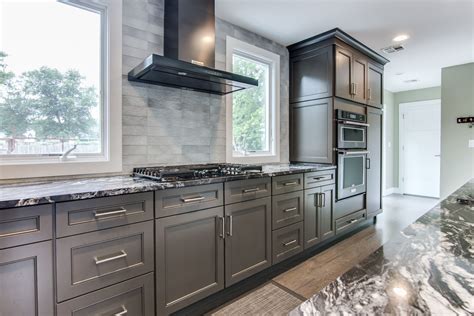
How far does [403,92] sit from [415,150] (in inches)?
54.3

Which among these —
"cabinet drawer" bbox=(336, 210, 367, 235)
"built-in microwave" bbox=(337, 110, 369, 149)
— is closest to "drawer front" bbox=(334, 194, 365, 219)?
"cabinet drawer" bbox=(336, 210, 367, 235)

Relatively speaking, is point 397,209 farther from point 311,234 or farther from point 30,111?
point 30,111

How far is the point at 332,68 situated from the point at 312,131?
766mm

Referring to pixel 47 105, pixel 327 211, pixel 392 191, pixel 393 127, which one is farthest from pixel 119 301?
pixel 393 127

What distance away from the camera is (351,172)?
10.9 ft

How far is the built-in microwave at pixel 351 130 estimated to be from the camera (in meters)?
3.12

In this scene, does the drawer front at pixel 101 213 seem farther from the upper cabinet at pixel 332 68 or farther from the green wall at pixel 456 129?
the green wall at pixel 456 129

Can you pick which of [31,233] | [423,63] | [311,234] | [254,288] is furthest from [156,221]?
[423,63]

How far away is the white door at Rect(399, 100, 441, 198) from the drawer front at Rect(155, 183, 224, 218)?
5.82m

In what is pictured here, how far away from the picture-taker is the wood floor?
192 centimetres

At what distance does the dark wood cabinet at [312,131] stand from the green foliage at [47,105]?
7.70ft

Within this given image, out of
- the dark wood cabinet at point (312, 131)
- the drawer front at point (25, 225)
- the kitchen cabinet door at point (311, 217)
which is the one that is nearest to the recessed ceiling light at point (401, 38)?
the dark wood cabinet at point (312, 131)

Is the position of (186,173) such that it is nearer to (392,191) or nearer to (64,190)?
(64,190)

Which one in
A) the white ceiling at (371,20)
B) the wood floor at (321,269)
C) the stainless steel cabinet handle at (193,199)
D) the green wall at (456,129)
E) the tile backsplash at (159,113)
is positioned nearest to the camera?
the stainless steel cabinet handle at (193,199)
